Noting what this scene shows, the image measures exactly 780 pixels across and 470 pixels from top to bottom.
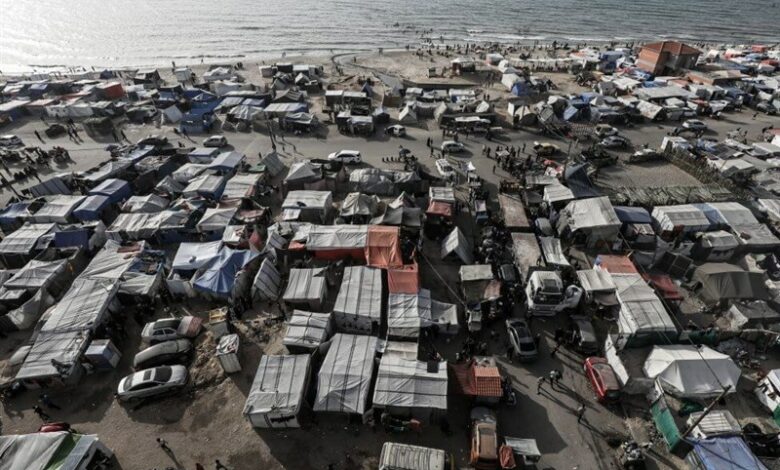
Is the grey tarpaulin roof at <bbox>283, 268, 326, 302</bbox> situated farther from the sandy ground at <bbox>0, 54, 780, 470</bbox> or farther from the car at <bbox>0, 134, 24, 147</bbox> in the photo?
the car at <bbox>0, 134, 24, 147</bbox>

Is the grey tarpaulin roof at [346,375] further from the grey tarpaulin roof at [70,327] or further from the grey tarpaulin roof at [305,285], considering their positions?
the grey tarpaulin roof at [70,327]

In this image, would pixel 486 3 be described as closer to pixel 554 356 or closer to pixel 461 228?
pixel 461 228

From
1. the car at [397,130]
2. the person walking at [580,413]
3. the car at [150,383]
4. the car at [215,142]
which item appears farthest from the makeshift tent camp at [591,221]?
the car at [215,142]

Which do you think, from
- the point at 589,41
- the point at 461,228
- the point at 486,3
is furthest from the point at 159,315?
the point at 486,3

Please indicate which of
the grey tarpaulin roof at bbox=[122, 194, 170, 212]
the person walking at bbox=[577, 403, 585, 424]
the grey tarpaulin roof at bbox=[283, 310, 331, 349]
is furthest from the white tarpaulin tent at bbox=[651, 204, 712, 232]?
the grey tarpaulin roof at bbox=[122, 194, 170, 212]

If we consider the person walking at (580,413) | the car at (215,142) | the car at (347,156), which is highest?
the car at (215,142)

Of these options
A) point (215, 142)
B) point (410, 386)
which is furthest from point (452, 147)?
point (410, 386)

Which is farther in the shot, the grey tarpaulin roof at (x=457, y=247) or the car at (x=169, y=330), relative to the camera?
the grey tarpaulin roof at (x=457, y=247)
